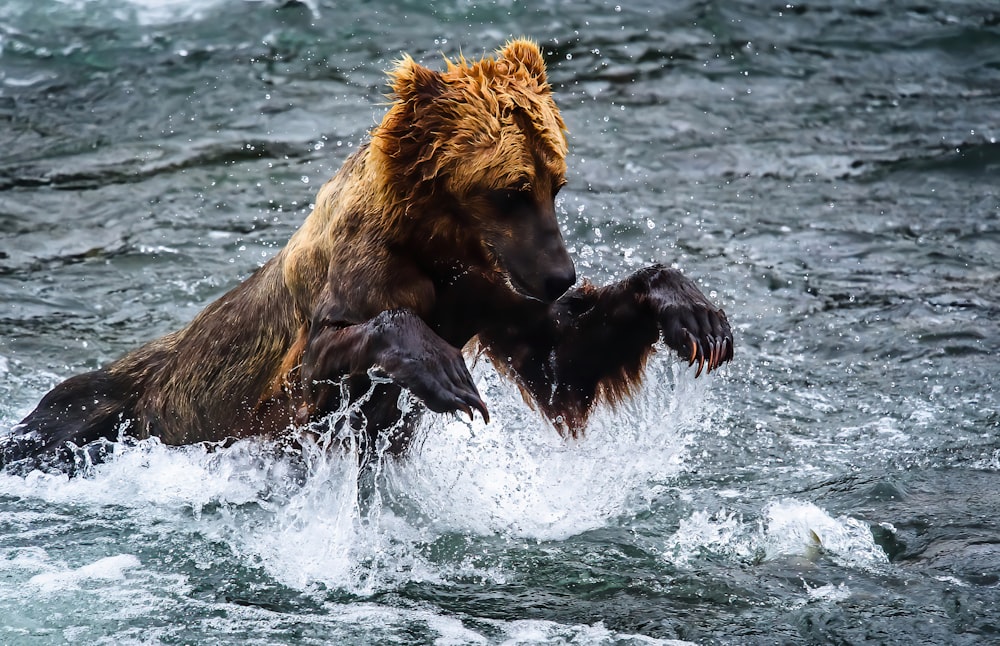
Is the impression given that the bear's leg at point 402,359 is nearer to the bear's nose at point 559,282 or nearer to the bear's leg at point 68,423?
the bear's nose at point 559,282

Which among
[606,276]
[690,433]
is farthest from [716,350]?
[606,276]

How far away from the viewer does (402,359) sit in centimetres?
417

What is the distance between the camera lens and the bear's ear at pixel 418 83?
437cm

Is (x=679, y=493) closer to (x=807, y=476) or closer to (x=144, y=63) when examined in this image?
(x=807, y=476)

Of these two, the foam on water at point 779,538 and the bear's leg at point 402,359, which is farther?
the foam on water at point 779,538

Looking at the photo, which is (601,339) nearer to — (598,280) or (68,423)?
(68,423)

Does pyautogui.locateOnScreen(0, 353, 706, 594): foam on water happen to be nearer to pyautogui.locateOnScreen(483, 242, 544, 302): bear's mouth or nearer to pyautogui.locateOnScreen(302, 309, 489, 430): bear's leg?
pyautogui.locateOnScreen(302, 309, 489, 430): bear's leg

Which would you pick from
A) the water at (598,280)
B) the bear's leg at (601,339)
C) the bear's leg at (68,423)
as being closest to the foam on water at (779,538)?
the water at (598,280)

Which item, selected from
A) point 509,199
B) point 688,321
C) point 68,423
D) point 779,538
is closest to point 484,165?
point 509,199

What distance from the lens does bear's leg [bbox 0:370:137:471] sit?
5668 millimetres

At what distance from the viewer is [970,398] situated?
253 inches

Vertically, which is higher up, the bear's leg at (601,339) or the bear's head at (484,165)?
the bear's head at (484,165)

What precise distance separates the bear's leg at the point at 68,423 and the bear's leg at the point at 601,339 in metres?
1.83

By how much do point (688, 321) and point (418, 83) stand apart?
130 cm
